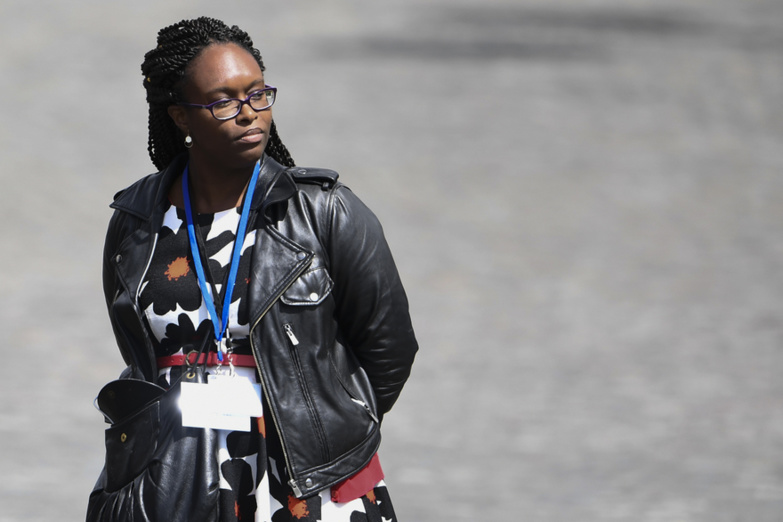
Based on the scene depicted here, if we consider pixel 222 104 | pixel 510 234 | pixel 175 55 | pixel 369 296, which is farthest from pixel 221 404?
pixel 510 234

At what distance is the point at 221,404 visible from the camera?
2771mm

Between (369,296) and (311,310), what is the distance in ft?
0.53

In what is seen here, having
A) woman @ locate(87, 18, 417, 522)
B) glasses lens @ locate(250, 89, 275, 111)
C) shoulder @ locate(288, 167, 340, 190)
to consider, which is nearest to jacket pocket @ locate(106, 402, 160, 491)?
woman @ locate(87, 18, 417, 522)

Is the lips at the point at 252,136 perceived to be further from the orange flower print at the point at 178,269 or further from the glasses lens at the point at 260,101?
the orange flower print at the point at 178,269

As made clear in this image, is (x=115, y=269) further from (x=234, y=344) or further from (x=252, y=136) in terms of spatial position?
(x=252, y=136)

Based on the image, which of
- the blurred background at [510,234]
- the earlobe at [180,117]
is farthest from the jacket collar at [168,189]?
the blurred background at [510,234]

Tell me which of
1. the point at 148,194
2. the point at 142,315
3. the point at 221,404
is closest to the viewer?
the point at 221,404

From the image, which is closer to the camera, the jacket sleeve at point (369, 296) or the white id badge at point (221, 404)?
the white id badge at point (221, 404)

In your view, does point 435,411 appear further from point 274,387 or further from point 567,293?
point 274,387

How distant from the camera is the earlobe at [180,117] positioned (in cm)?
296

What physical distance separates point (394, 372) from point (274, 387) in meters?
0.39

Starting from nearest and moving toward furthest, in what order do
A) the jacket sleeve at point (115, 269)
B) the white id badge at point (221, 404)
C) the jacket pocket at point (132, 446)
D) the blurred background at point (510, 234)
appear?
the white id badge at point (221, 404), the jacket pocket at point (132, 446), the jacket sleeve at point (115, 269), the blurred background at point (510, 234)

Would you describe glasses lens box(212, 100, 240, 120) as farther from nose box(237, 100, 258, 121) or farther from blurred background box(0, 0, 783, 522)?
blurred background box(0, 0, 783, 522)

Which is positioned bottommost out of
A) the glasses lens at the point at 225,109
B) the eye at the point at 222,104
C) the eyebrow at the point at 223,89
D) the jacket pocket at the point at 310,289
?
the jacket pocket at the point at 310,289
